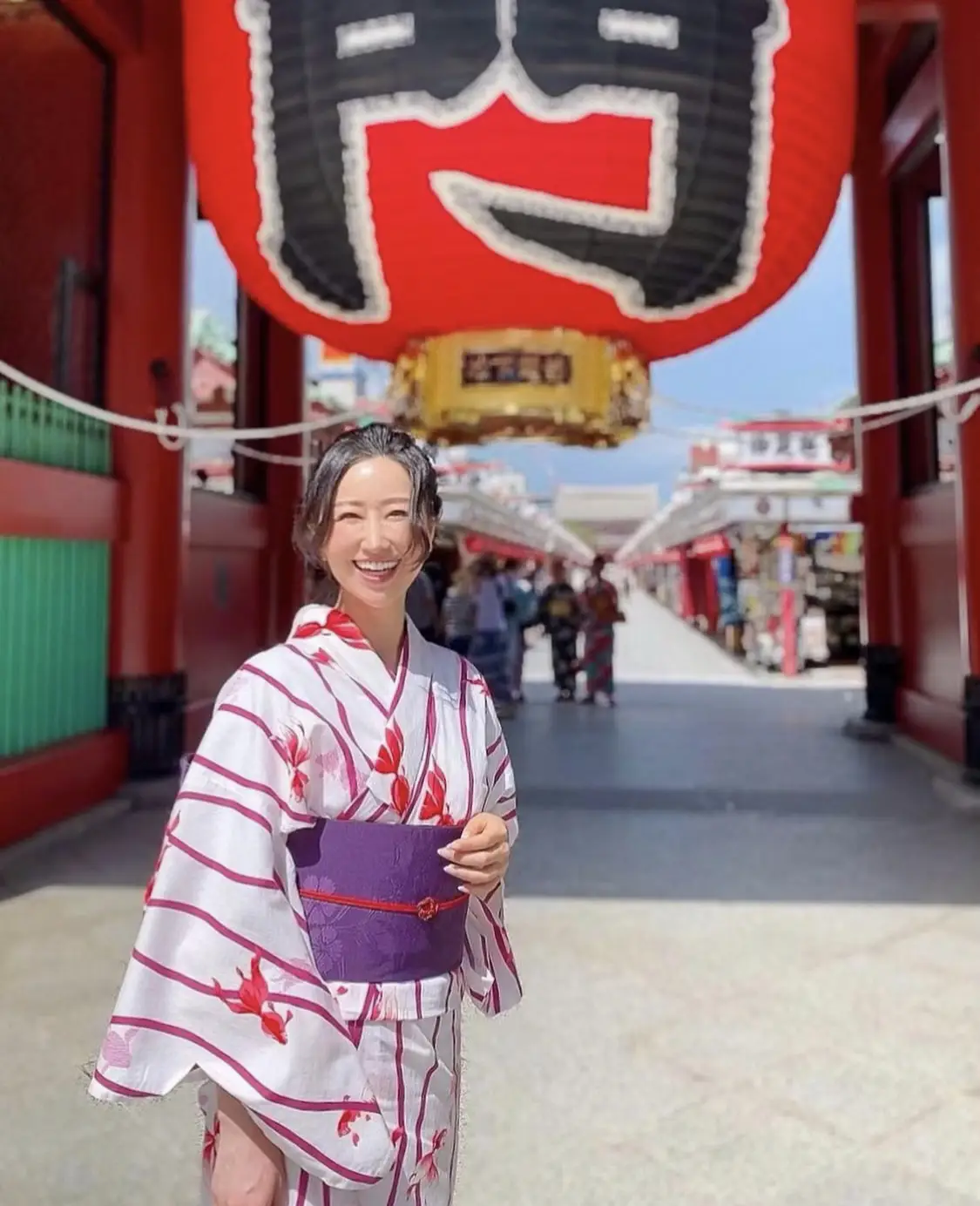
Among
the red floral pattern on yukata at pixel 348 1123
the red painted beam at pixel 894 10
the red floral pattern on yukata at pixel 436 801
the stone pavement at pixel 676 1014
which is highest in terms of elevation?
the red painted beam at pixel 894 10

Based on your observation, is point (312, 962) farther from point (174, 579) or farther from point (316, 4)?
point (174, 579)

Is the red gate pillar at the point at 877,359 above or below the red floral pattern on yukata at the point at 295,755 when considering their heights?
above

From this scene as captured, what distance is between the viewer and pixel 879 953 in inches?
106

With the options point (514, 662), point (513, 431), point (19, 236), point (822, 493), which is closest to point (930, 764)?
point (513, 431)

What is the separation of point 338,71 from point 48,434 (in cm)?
242

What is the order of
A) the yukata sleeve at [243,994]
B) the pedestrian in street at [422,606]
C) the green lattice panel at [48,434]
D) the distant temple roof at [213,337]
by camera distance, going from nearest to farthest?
the yukata sleeve at [243,994]
the green lattice panel at [48,434]
the pedestrian in street at [422,606]
the distant temple roof at [213,337]

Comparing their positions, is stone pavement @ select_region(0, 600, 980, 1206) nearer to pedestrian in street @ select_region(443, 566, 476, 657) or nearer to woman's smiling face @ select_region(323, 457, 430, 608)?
woman's smiling face @ select_region(323, 457, 430, 608)

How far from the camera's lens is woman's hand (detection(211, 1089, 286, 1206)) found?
905 millimetres

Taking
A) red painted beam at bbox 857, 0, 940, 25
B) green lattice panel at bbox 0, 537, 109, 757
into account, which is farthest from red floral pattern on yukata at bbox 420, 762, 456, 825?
red painted beam at bbox 857, 0, 940, 25

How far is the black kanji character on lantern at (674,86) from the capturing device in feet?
6.70

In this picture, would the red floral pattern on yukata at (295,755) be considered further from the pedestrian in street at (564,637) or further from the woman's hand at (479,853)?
the pedestrian in street at (564,637)

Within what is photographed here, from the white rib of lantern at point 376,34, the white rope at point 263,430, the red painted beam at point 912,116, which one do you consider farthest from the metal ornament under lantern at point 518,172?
the red painted beam at point 912,116

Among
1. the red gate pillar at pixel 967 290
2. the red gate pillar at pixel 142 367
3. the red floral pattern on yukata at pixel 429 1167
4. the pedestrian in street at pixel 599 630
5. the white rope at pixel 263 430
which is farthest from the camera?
the pedestrian in street at pixel 599 630

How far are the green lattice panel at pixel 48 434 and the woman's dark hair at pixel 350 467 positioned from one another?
10.0 ft
